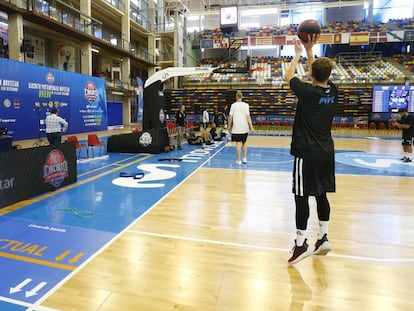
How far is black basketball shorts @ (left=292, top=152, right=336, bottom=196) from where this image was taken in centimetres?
248

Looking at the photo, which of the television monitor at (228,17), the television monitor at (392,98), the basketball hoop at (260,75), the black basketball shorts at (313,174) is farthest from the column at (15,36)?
the television monitor at (392,98)

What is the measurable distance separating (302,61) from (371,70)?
18.3ft

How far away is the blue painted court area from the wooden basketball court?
6.4 inches

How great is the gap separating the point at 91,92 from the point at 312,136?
598 inches

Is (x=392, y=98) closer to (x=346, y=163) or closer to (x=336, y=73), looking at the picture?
(x=336, y=73)

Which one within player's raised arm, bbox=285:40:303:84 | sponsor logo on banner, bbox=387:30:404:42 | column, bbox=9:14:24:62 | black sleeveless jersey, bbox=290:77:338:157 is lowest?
black sleeveless jersey, bbox=290:77:338:157

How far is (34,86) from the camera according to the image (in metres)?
11.9

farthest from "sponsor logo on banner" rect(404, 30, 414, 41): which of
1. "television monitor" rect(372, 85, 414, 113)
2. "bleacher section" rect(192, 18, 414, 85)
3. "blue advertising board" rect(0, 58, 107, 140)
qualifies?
"blue advertising board" rect(0, 58, 107, 140)

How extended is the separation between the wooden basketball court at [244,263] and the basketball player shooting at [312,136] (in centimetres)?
42

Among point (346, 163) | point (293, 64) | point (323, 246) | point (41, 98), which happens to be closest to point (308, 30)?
point (293, 64)

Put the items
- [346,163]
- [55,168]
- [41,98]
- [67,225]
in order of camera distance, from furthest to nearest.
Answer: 1. [41,98]
2. [346,163]
3. [55,168]
4. [67,225]

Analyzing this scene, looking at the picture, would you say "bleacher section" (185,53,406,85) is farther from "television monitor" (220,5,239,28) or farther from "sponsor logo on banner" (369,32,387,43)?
"television monitor" (220,5,239,28)

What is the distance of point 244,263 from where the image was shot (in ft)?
8.76

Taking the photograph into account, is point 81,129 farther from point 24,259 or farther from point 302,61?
point 302,61
